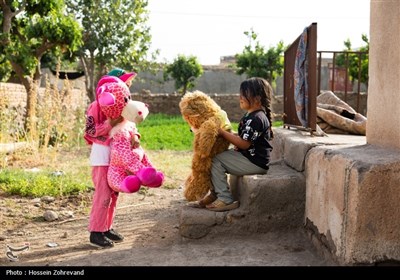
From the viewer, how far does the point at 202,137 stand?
3910 mm

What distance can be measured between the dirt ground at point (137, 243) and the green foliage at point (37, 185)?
35cm

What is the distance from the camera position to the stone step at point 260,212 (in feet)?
12.6

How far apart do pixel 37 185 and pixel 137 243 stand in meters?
2.45

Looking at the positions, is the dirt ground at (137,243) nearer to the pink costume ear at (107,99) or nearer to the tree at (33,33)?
the pink costume ear at (107,99)

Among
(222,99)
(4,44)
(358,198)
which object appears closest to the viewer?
(358,198)

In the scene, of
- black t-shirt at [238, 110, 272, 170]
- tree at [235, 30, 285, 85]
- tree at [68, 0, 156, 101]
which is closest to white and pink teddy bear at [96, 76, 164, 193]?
black t-shirt at [238, 110, 272, 170]

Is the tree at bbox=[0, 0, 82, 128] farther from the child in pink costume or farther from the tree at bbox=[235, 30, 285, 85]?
the tree at bbox=[235, 30, 285, 85]

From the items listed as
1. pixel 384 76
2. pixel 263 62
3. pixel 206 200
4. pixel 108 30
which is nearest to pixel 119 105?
pixel 206 200

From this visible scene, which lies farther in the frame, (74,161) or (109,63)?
(109,63)

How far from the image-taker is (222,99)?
21.9 meters

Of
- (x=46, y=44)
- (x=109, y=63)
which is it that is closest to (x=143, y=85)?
(x=109, y=63)

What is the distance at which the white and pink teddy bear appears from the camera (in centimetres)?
370
